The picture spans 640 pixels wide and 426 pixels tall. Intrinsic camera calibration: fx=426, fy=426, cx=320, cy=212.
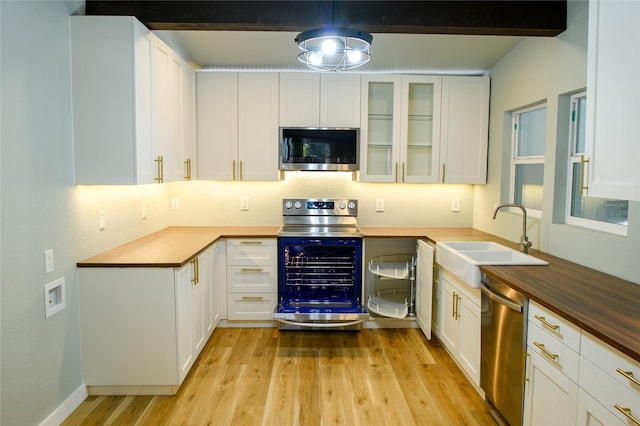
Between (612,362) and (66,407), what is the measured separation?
2731 mm

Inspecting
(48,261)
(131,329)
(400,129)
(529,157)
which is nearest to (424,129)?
(400,129)

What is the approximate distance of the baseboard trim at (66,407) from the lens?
7.56 ft

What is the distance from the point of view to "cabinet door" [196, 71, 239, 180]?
12.8 ft

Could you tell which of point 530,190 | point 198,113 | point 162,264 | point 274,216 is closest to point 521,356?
point 530,190

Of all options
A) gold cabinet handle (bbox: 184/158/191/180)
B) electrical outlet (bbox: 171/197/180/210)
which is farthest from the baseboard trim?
electrical outlet (bbox: 171/197/180/210)

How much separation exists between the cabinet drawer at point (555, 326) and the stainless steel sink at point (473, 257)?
56cm

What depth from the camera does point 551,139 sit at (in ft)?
9.54

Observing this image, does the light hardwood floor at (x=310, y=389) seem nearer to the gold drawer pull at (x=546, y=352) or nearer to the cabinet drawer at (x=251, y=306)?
the cabinet drawer at (x=251, y=306)

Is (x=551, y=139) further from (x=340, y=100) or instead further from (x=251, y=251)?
(x=251, y=251)

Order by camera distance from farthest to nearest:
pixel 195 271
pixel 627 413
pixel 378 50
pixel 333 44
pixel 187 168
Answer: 1. pixel 187 168
2. pixel 378 50
3. pixel 195 271
4. pixel 333 44
5. pixel 627 413

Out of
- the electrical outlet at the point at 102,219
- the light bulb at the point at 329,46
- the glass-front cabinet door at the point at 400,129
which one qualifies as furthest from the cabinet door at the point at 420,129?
the electrical outlet at the point at 102,219

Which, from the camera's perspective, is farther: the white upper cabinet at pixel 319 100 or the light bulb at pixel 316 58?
the white upper cabinet at pixel 319 100

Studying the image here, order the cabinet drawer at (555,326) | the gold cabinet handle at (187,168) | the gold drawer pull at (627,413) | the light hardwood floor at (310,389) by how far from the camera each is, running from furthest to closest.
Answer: the gold cabinet handle at (187,168)
the light hardwood floor at (310,389)
the cabinet drawer at (555,326)
the gold drawer pull at (627,413)

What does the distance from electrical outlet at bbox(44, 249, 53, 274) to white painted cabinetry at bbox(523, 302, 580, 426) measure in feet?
8.13
